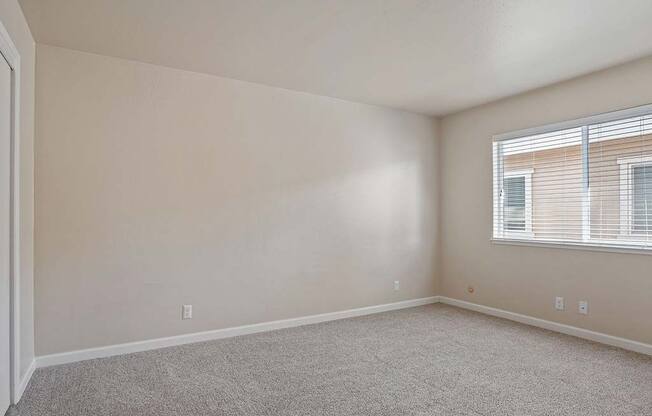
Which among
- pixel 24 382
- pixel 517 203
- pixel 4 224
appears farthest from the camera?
pixel 517 203

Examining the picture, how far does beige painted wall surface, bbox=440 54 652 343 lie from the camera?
3396 mm

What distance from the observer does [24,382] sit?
2.59 m

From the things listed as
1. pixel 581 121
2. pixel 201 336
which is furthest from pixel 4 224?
pixel 581 121

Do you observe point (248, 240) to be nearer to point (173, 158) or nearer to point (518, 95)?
point (173, 158)

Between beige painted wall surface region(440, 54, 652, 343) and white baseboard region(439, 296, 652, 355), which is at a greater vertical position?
beige painted wall surface region(440, 54, 652, 343)

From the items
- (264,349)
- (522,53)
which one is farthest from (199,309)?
(522,53)

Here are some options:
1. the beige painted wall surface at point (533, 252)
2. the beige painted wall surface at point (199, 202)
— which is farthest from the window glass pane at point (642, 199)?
the beige painted wall surface at point (199, 202)

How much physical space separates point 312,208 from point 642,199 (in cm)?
291

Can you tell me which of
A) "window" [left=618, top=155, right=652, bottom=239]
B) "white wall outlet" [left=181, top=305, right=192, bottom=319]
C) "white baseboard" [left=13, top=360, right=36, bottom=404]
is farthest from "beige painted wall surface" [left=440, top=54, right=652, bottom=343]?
"white baseboard" [left=13, top=360, right=36, bottom=404]

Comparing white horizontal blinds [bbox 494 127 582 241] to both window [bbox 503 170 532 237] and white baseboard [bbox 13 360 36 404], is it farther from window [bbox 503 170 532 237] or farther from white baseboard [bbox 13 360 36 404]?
white baseboard [bbox 13 360 36 404]

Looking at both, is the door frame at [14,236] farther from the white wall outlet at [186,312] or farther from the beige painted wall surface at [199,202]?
the white wall outlet at [186,312]

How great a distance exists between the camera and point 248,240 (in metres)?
3.84

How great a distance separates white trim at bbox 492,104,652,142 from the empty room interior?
0.07 feet

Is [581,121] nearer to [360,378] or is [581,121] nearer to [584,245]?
[584,245]
